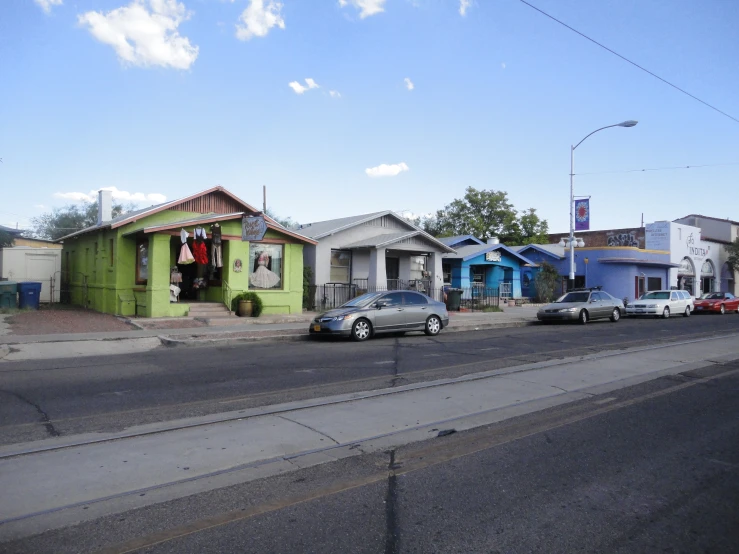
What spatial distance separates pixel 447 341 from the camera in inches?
650

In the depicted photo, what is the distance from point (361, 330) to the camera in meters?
16.4

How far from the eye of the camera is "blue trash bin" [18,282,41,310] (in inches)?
864

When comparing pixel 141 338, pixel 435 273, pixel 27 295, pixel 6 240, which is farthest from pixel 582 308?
pixel 6 240

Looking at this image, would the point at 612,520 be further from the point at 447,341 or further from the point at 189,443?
the point at 447,341

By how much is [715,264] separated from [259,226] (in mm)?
45595

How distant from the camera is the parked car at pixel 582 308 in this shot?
23.9 metres

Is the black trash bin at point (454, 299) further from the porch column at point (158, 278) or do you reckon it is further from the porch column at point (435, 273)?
the porch column at point (158, 278)

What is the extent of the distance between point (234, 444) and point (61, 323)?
1436 cm

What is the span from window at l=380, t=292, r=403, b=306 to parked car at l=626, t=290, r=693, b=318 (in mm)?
16881

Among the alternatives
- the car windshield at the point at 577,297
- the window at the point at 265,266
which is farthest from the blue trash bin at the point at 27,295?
the car windshield at the point at 577,297

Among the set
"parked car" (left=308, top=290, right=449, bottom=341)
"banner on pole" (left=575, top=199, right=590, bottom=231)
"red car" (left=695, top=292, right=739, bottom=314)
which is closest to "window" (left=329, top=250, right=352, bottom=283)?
"parked car" (left=308, top=290, right=449, bottom=341)

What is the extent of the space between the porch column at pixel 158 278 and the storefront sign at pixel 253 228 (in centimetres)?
258

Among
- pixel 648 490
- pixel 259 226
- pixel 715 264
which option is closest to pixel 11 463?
pixel 648 490

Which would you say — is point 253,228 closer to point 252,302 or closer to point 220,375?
point 252,302
